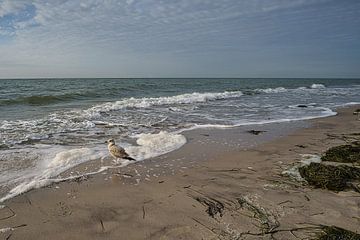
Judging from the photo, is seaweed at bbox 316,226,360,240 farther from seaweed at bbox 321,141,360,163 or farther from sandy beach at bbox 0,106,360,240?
seaweed at bbox 321,141,360,163

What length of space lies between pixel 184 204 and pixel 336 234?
1961 millimetres

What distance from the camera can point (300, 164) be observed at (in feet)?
20.3

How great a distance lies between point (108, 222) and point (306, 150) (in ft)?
18.0

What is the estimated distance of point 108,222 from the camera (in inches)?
150

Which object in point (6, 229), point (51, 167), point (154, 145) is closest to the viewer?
point (6, 229)

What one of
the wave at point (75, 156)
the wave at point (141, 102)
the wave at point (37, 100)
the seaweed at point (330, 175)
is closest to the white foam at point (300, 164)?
the seaweed at point (330, 175)

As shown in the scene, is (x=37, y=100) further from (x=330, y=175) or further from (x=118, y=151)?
→ (x=330, y=175)

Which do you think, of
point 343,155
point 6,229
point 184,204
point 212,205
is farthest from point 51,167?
point 343,155

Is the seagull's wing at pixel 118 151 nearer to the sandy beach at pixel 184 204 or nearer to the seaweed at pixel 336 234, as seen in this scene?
the sandy beach at pixel 184 204

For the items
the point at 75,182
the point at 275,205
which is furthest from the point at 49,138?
the point at 275,205

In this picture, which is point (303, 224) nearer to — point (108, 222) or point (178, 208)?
point (178, 208)

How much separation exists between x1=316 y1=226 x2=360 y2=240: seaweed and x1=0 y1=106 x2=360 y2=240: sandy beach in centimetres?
12

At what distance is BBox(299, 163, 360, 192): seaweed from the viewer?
4934mm

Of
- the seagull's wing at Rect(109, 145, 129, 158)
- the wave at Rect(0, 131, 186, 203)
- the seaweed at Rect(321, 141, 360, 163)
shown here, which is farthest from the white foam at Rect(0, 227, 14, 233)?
the seaweed at Rect(321, 141, 360, 163)
